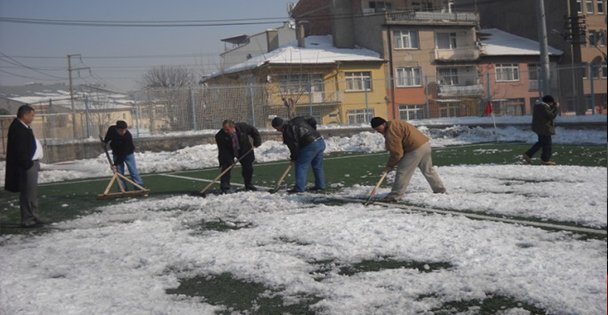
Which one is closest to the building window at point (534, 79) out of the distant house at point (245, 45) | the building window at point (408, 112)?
the distant house at point (245, 45)

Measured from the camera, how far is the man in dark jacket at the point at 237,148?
1053 cm

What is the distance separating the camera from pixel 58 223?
8297mm

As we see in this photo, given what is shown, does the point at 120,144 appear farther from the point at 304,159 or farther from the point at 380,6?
the point at 380,6

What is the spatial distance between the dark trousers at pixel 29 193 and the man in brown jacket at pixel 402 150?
4786mm

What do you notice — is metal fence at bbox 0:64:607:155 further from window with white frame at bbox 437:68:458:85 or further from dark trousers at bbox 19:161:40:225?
dark trousers at bbox 19:161:40:225

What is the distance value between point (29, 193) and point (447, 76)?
38.4 meters

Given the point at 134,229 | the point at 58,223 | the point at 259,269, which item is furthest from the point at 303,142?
the point at 259,269

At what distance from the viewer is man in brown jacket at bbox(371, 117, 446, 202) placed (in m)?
7.60

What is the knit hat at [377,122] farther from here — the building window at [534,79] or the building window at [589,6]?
the building window at [534,79]

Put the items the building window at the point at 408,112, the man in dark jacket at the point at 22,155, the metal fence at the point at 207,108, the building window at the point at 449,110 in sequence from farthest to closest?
1. the building window at the point at 408,112
2. the building window at the point at 449,110
3. the metal fence at the point at 207,108
4. the man in dark jacket at the point at 22,155

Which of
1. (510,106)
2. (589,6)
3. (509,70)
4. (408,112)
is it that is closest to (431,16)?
(408,112)

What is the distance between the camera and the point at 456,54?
44156 millimetres

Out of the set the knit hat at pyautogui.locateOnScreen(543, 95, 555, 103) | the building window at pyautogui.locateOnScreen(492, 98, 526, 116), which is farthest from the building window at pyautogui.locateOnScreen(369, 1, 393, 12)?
the knit hat at pyautogui.locateOnScreen(543, 95, 555, 103)

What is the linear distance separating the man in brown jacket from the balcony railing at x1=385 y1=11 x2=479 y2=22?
33.0 m
